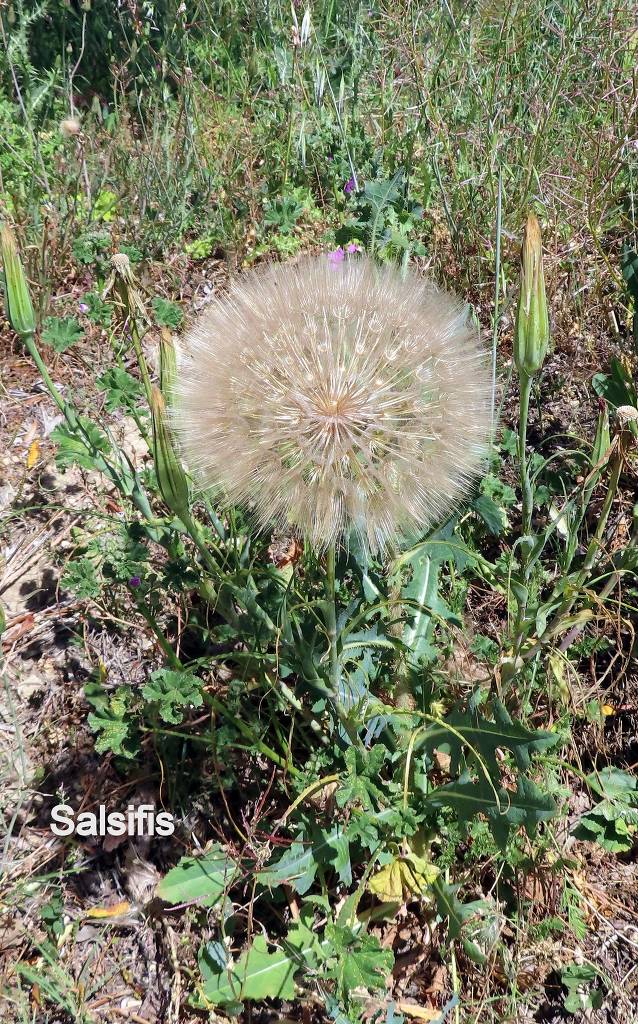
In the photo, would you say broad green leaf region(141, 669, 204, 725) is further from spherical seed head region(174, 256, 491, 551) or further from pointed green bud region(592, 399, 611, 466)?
pointed green bud region(592, 399, 611, 466)

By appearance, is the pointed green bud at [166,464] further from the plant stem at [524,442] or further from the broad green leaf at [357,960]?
the broad green leaf at [357,960]

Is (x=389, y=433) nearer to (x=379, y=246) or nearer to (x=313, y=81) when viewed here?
(x=379, y=246)

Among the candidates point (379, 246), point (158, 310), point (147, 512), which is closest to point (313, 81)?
point (379, 246)

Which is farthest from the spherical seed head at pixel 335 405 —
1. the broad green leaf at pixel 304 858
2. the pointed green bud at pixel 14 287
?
the broad green leaf at pixel 304 858

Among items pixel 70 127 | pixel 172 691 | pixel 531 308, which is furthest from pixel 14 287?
pixel 70 127

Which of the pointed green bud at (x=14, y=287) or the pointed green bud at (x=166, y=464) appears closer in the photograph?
the pointed green bud at (x=166, y=464)

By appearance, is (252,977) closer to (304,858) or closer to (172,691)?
(304,858)

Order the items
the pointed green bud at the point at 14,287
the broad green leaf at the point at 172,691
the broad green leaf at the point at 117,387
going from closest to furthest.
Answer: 1. the pointed green bud at the point at 14,287
2. the broad green leaf at the point at 172,691
3. the broad green leaf at the point at 117,387
